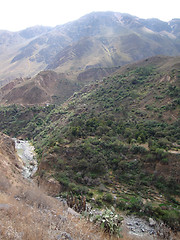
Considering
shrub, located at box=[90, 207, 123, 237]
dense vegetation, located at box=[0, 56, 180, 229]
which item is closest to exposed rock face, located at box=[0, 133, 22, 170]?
dense vegetation, located at box=[0, 56, 180, 229]

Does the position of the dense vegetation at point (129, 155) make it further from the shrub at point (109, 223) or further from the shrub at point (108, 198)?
the shrub at point (109, 223)

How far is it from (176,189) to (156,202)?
2621 mm

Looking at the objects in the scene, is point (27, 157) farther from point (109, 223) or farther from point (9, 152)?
point (109, 223)

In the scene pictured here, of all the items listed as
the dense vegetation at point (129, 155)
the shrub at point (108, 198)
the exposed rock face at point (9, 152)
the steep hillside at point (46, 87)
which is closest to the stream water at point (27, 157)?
the exposed rock face at point (9, 152)

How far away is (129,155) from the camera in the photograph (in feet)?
72.8

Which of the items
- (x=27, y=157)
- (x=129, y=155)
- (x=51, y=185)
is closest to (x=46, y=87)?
(x=27, y=157)

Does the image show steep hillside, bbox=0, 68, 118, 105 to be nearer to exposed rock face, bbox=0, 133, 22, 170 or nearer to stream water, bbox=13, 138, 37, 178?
stream water, bbox=13, 138, 37, 178

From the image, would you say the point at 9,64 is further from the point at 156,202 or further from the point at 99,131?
the point at 156,202

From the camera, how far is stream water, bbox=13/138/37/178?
27.2 metres

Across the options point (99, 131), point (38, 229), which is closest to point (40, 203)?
point (38, 229)

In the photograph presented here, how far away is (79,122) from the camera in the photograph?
3194 centimetres

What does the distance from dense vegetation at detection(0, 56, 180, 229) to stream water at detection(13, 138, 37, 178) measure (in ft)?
8.38

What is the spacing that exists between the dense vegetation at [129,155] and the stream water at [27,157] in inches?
101

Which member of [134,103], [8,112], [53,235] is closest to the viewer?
[53,235]
